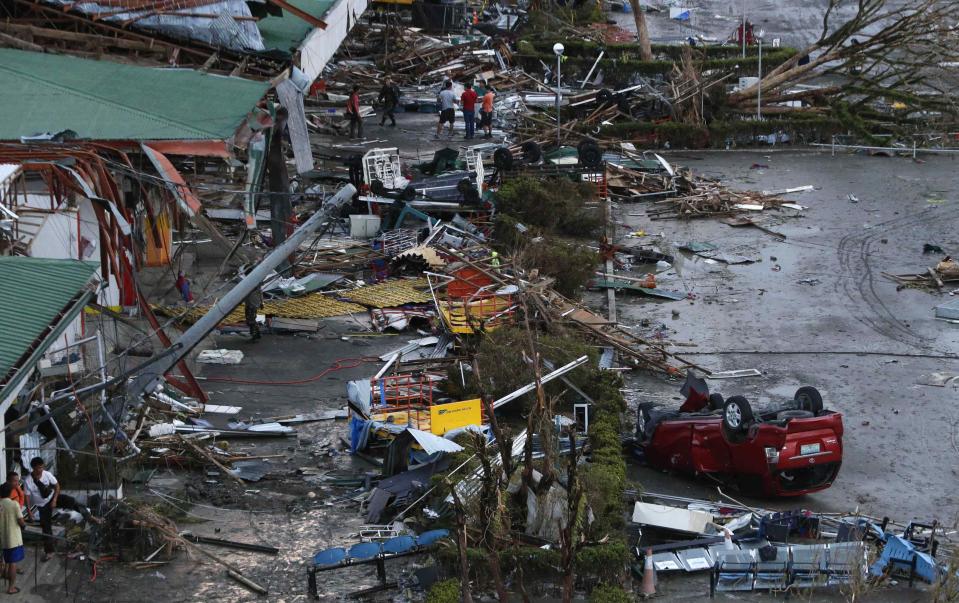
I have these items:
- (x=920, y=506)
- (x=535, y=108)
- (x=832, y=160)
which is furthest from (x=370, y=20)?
(x=920, y=506)

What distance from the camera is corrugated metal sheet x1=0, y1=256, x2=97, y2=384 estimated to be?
12.4 m

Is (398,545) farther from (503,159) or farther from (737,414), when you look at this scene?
(503,159)

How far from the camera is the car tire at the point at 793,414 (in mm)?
14970

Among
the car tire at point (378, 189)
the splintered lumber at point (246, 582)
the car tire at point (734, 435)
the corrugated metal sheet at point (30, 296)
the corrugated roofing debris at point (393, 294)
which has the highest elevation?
the car tire at point (378, 189)

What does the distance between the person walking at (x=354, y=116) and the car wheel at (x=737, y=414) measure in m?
18.8

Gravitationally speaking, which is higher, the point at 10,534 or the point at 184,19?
the point at 184,19

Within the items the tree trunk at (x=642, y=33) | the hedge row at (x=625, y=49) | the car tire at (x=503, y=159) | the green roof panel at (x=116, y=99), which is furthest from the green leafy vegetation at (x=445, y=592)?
the hedge row at (x=625, y=49)

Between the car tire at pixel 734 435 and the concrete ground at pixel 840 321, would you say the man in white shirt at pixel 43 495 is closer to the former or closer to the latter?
the concrete ground at pixel 840 321

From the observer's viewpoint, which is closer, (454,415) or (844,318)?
(454,415)

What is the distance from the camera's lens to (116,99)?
65.5ft

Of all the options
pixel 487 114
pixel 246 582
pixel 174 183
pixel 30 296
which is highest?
pixel 487 114

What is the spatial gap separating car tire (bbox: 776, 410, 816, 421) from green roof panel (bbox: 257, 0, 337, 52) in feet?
40.9

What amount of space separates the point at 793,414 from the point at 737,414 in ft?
2.33

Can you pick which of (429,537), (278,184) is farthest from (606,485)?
(278,184)
